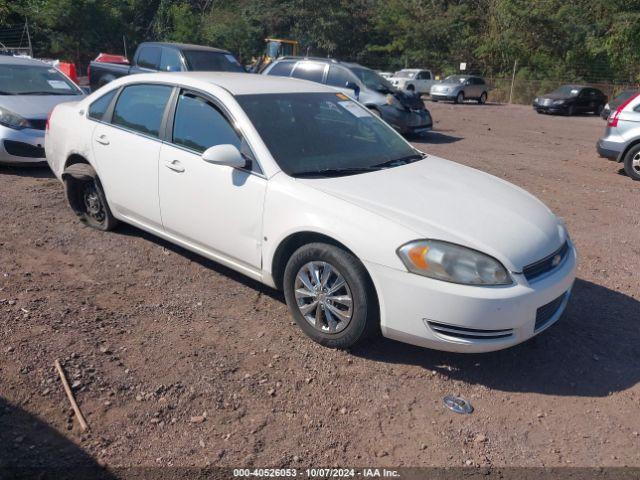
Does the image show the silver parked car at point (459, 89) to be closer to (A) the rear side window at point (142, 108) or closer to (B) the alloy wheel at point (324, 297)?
(A) the rear side window at point (142, 108)

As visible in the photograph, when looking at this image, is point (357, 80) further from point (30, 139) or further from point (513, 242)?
point (513, 242)

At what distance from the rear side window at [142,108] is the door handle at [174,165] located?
0.33m

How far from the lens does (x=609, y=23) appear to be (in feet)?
110

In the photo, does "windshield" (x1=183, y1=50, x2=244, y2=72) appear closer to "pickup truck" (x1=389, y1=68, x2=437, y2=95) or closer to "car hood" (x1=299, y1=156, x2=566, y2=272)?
"car hood" (x1=299, y1=156, x2=566, y2=272)

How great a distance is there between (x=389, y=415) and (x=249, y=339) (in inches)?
44.5

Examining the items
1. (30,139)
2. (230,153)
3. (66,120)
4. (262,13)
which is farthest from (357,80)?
(262,13)

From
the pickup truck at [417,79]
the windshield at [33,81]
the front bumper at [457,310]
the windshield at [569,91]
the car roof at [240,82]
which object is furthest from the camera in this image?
the pickup truck at [417,79]

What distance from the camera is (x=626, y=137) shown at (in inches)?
399

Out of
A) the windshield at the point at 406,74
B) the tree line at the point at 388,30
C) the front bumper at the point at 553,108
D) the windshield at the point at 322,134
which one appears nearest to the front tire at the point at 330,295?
the windshield at the point at 322,134

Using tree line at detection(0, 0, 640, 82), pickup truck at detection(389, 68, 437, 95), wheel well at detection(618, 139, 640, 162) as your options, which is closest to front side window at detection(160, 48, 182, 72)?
wheel well at detection(618, 139, 640, 162)

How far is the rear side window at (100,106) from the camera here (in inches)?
212

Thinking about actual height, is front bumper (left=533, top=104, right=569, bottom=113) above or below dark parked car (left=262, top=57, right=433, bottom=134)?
below

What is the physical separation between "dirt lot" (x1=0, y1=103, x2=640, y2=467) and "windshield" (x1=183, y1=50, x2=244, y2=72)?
7824 millimetres

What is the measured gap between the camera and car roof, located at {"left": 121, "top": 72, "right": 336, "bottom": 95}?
4570 mm
